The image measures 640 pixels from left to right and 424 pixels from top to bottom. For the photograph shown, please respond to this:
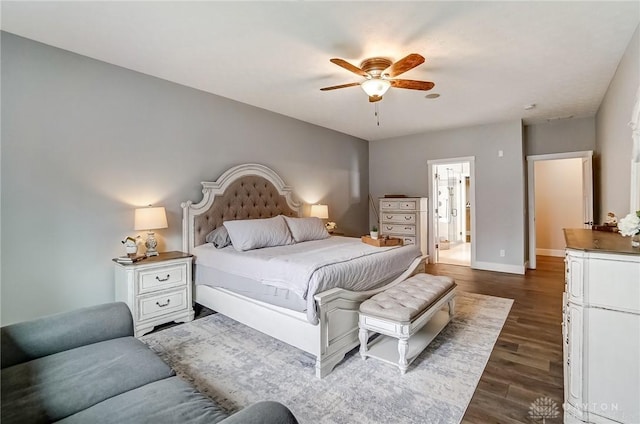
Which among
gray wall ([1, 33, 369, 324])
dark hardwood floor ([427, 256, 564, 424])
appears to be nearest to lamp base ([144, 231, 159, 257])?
gray wall ([1, 33, 369, 324])

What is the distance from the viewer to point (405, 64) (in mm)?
2480

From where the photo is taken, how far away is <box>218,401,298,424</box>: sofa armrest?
2.97 feet

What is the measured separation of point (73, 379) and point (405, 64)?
9.71 ft

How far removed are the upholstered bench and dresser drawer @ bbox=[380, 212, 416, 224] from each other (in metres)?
3.09

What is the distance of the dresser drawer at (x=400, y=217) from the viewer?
5.97 meters

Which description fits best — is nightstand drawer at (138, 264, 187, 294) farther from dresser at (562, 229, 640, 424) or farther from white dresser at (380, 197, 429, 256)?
white dresser at (380, 197, 429, 256)

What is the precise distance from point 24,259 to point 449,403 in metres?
3.53

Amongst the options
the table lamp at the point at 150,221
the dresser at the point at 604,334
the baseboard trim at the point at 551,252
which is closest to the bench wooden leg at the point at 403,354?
the dresser at the point at 604,334

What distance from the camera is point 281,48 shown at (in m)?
2.70

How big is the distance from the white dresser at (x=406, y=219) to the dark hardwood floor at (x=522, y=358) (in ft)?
5.01

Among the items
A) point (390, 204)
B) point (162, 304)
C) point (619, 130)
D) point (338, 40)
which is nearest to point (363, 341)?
point (162, 304)

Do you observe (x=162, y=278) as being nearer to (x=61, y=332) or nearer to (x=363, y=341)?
(x=61, y=332)

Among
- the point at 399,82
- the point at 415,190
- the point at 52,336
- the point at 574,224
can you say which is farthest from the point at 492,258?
the point at 52,336

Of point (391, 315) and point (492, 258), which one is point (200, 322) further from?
point (492, 258)
